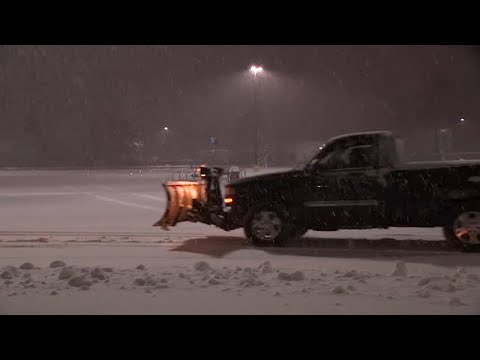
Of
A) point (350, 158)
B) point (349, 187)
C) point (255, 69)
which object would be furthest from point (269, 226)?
point (255, 69)

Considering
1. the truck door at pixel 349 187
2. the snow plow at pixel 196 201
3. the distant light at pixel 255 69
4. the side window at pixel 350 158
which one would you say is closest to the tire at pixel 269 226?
the truck door at pixel 349 187

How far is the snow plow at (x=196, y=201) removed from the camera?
1095cm

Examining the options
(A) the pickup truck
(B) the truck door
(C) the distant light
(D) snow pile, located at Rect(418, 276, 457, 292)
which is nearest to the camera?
(D) snow pile, located at Rect(418, 276, 457, 292)

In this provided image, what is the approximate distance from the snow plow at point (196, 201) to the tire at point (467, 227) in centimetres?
420

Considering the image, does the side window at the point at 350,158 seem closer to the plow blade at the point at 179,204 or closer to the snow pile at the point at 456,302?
the plow blade at the point at 179,204

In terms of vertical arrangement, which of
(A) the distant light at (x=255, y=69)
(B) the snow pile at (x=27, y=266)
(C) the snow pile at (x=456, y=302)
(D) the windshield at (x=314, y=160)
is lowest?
(C) the snow pile at (x=456, y=302)

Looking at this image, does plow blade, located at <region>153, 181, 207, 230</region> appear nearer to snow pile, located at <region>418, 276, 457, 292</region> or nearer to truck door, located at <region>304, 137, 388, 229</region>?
truck door, located at <region>304, 137, 388, 229</region>

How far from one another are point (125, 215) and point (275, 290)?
9.31 metres

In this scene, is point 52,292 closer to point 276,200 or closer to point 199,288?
point 199,288

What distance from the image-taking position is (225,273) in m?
7.61

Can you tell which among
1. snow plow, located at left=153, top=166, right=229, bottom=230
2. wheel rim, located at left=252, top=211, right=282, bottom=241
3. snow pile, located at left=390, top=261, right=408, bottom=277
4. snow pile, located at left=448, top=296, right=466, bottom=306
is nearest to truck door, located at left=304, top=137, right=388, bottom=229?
wheel rim, located at left=252, top=211, right=282, bottom=241

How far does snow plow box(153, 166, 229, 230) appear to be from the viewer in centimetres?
1095

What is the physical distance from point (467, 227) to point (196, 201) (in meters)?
4.83

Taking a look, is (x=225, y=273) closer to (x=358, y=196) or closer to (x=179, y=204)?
(x=358, y=196)
